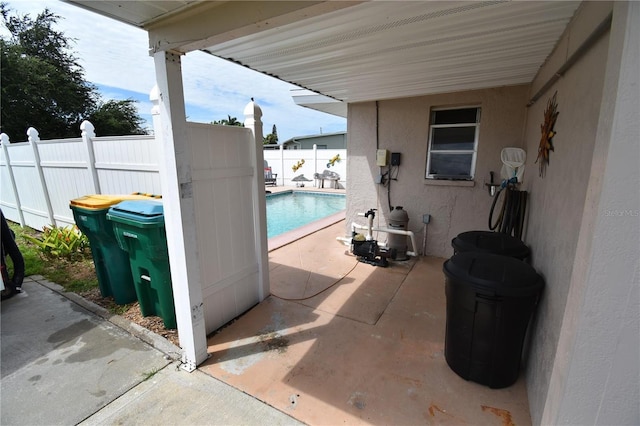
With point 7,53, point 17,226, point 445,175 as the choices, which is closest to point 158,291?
point 445,175

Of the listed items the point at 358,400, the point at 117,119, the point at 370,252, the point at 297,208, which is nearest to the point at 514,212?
the point at 370,252

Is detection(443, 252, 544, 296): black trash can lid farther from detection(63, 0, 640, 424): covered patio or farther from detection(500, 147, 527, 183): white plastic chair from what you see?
detection(500, 147, 527, 183): white plastic chair

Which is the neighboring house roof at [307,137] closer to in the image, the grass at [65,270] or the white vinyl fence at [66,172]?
the white vinyl fence at [66,172]

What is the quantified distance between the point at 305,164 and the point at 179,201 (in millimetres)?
14711

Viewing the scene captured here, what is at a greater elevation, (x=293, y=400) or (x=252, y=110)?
(x=252, y=110)

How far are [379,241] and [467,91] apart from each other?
2925 millimetres

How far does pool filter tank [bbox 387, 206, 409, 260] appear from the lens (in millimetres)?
4699

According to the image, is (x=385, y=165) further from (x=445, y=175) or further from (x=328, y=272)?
(x=328, y=272)

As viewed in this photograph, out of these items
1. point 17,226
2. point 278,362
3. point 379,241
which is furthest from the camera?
point 17,226

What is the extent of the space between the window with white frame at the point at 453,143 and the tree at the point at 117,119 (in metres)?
20.4

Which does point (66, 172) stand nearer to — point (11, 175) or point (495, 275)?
point (11, 175)

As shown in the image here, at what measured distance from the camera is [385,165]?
198 inches

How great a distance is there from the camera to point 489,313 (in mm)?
1984

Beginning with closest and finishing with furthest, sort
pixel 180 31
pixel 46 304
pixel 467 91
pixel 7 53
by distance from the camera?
pixel 180 31
pixel 46 304
pixel 467 91
pixel 7 53
